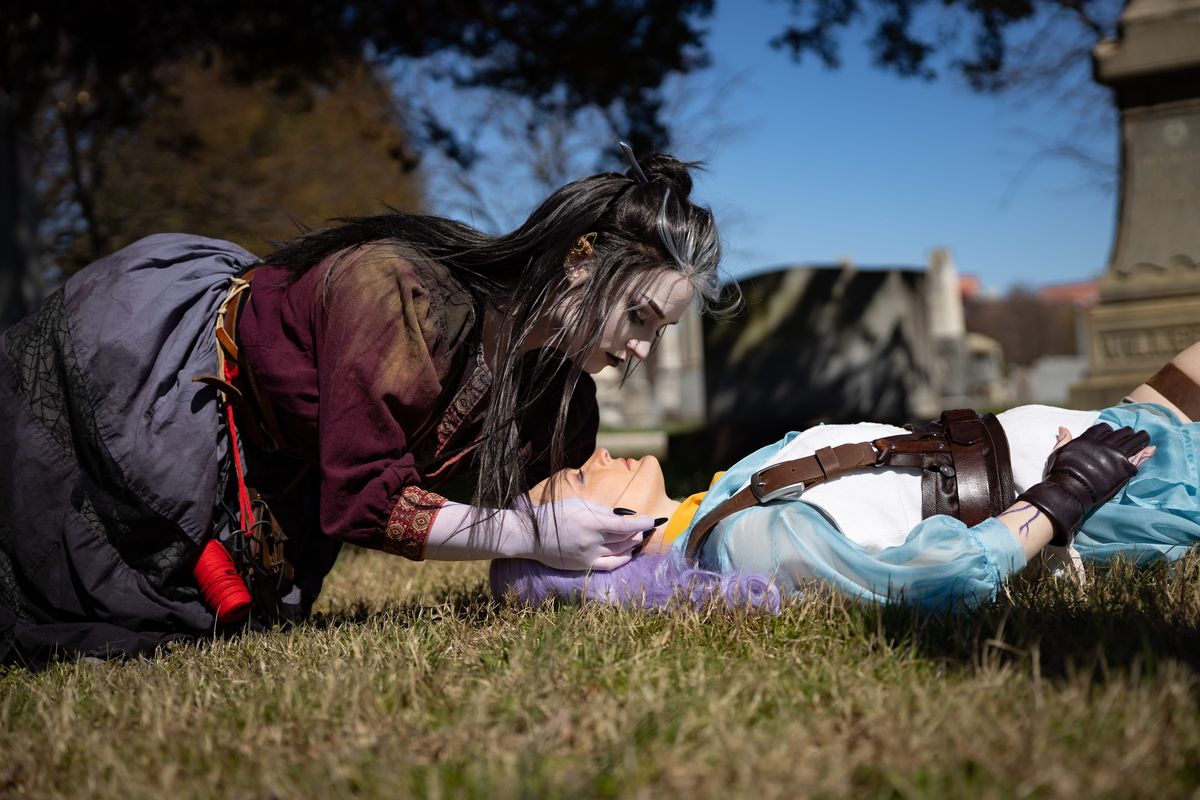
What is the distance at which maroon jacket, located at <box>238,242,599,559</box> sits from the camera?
2461 millimetres

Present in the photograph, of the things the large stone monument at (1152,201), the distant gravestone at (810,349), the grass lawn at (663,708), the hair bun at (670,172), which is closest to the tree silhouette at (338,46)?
the distant gravestone at (810,349)

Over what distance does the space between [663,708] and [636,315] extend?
1.15 meters

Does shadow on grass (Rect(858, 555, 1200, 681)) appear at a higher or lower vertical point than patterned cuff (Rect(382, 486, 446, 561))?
lower

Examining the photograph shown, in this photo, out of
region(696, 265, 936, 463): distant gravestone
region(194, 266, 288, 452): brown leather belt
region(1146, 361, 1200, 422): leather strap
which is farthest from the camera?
region(696, 265, 936, 463): distant gravestone

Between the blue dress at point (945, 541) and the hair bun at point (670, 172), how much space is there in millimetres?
722

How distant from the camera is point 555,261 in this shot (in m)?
2.72

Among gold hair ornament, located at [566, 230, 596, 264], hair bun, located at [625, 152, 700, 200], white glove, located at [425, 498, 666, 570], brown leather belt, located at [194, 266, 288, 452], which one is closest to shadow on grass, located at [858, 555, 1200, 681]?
white glove, located at [425, 498, 666, 570]

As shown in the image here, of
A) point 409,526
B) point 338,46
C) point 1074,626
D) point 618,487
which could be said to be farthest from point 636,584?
point 338,46

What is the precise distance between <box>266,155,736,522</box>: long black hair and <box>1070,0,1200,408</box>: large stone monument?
573cm

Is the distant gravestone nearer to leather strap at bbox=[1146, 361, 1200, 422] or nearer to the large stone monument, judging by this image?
the large stone monument

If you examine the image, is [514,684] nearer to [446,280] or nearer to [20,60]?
[446,280]

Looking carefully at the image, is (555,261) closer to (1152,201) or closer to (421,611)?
(421,611)

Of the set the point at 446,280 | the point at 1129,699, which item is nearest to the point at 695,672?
the point at 1129,699

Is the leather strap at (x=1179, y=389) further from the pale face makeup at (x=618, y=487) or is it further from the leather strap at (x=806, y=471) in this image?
the pale face makeup at (x=618, y=487)
